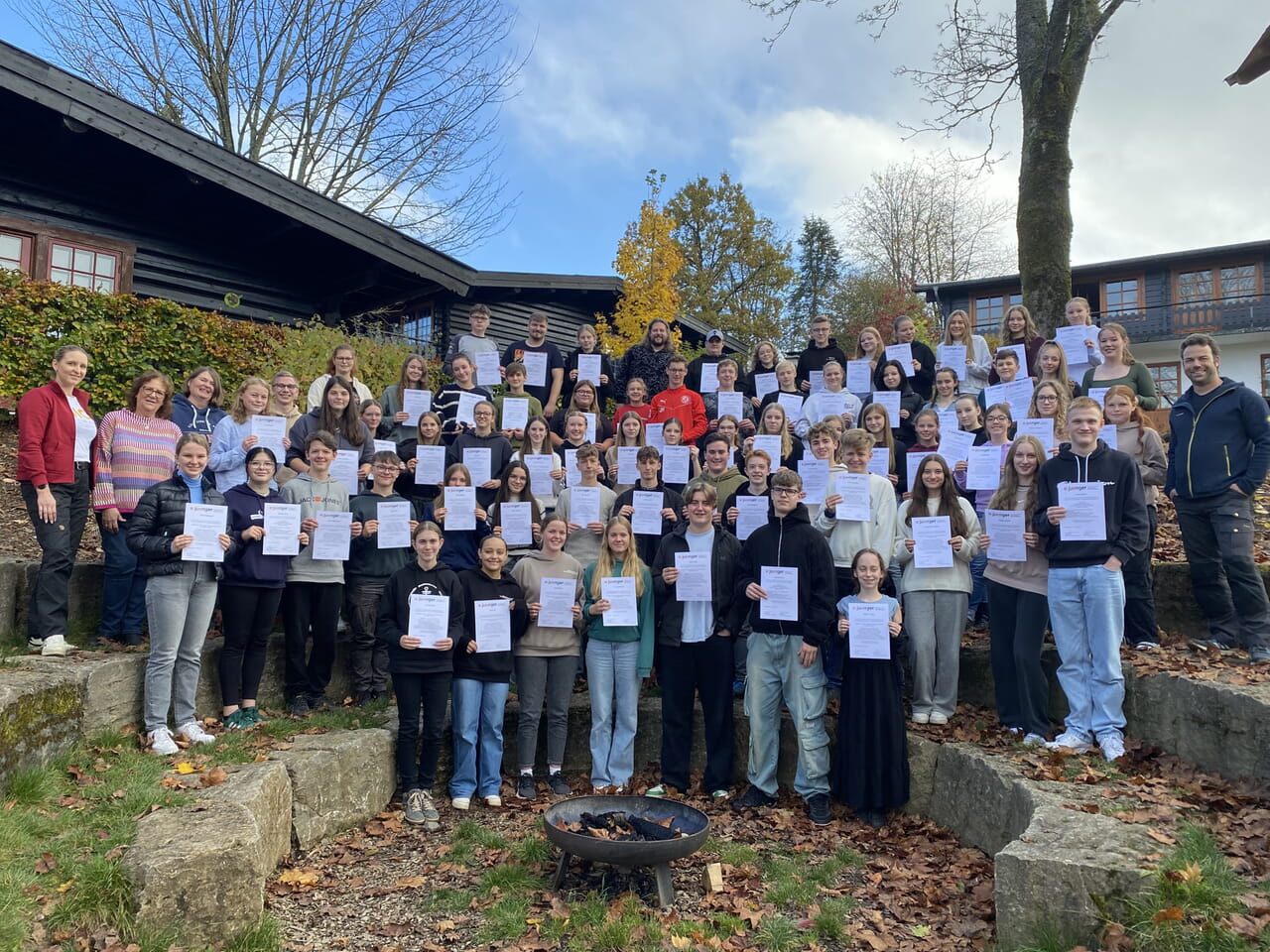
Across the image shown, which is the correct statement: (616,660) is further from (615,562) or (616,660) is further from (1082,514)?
(1082,514)

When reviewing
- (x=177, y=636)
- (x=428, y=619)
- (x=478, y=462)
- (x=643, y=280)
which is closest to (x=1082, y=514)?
(x=428, y=619)

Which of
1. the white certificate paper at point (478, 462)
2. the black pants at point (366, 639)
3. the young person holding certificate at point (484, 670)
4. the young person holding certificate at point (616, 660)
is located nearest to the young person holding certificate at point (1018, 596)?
the young person holding certificate at point (616, 660)

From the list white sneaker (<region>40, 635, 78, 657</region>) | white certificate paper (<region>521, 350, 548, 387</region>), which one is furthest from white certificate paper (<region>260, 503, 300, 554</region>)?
white certificate paper (<region>521, 350, 548, 387</region>)

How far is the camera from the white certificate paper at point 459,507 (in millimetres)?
7062

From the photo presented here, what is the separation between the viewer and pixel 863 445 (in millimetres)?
6719

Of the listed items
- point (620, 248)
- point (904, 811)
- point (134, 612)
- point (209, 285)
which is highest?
point (620, 248)

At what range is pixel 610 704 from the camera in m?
6.73

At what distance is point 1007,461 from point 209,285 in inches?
483

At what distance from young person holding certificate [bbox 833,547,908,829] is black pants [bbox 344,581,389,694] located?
3.86 metres

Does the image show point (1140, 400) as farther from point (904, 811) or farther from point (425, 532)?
point (425, 532)

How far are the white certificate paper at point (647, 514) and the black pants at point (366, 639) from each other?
7.28 ft

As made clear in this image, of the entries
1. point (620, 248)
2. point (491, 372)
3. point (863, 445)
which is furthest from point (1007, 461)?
point (620, 248)

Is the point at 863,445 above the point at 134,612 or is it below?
above

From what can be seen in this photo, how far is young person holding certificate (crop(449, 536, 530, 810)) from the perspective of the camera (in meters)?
6.37
